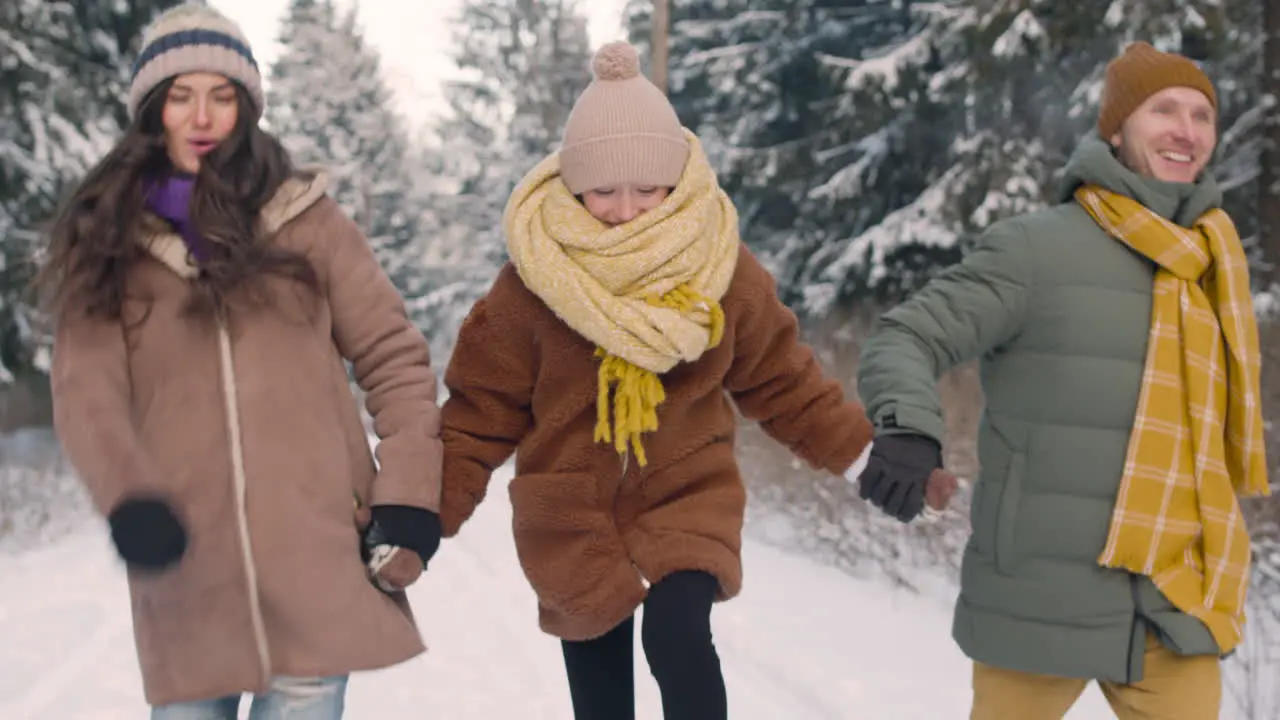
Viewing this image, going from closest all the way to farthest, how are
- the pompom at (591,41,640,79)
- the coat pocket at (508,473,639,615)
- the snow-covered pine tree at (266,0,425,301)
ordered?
the coat pocket at (508,473,639,615)
the pompom at (591,41,640,79)
the snow-covered pine tree at (266,0,425,301)

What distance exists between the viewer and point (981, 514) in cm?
299

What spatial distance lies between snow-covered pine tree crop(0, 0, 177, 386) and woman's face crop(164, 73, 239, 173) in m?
8.63

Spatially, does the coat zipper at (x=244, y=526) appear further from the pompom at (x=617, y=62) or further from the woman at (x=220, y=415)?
the pompom at (x=617, y=62)

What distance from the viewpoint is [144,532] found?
245 cm

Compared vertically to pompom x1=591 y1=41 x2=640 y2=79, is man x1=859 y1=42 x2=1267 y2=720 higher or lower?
lower

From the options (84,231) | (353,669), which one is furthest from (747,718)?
(84,231)

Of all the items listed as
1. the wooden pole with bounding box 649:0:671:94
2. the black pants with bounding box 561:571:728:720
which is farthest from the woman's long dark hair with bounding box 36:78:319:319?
the wooden pole with bounding box 649:0:671:94

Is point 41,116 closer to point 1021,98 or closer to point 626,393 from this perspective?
point 1021,98

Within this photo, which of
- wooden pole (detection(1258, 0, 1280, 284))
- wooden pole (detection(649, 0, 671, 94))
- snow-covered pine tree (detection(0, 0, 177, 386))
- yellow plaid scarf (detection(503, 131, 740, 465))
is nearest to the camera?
yellow plaid scarf (detection(503, 131, 740, 465))

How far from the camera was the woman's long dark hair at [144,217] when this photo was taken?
8.57ft

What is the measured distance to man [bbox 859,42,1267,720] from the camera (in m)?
2.84

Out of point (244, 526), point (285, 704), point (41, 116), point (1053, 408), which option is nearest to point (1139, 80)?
point (1053, 408)

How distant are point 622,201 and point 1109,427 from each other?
1.42 m

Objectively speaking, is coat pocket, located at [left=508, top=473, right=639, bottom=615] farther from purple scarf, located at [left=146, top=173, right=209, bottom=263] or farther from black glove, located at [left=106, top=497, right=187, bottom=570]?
purple scarf, located at [left=146, top=173, right=209, bottom=263]
